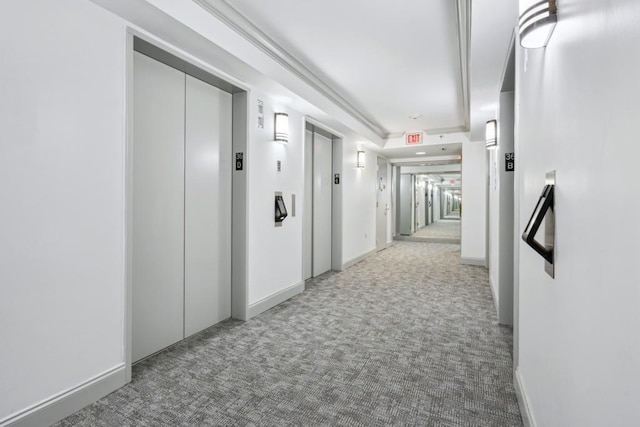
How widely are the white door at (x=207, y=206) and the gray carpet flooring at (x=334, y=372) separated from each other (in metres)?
0.30

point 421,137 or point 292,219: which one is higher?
point 421,137

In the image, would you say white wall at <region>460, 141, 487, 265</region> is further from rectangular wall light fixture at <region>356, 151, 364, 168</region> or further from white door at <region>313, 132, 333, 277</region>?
white door at <region>313, 132, 333, 277</region>

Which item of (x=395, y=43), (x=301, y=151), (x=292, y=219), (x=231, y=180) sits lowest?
(x=292, y=219)

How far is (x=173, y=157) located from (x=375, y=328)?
254 cm

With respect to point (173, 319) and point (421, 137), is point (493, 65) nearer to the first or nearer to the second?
point (173, 319)

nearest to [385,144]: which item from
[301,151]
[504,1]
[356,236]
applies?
[356,236]

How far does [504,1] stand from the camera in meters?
2.20

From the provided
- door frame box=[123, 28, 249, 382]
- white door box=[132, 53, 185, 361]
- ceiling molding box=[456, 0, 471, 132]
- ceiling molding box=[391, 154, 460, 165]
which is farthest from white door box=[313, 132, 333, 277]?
ceiling molding box=[391, 154, 460, 165]

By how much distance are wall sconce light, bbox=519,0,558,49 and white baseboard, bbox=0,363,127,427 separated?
303cm

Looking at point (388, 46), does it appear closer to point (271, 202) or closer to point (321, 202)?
point (271, 202)

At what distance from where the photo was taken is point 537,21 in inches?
53.1

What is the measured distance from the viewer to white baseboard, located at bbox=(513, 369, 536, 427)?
1828mm

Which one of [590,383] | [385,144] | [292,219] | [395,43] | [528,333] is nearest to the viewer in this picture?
[590,383]

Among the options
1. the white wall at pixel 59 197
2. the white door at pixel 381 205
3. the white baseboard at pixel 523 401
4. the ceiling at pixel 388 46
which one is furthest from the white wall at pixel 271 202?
the white door at pixel 381 205
